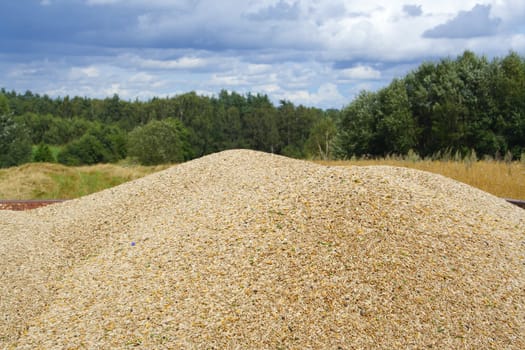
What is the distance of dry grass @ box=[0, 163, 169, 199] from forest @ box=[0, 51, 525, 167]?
645 cm

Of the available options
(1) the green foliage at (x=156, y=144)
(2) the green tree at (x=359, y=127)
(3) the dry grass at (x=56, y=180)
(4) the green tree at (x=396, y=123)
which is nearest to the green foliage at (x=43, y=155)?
(1) the green foliage at (x=156, y=144)

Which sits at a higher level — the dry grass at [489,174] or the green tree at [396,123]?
the green tree at [396,123]

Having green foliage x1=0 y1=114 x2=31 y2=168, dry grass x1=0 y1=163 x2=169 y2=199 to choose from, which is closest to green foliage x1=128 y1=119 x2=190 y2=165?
green foliage x1=0 y1=114 x2=31 y2=168

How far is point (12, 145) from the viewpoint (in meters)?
33.4

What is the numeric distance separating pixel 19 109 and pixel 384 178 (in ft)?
226

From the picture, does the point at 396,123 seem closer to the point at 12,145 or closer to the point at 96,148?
the point at 12,145

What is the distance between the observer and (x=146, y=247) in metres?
5.61

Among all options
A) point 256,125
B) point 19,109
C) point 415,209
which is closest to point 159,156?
point 256,125

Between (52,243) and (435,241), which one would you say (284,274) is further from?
(52,243)

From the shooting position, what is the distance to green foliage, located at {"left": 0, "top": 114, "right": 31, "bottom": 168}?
3294 cm

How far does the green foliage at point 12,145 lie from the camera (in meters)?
32.9

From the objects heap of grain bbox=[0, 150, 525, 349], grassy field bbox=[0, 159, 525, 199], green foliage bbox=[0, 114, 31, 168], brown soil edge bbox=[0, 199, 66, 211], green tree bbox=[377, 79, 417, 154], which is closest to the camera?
heap of grain bbox=[0, 150, 525, 349]

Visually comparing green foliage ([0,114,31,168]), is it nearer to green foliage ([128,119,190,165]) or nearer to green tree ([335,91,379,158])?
green foliage ([128,119,190,165])

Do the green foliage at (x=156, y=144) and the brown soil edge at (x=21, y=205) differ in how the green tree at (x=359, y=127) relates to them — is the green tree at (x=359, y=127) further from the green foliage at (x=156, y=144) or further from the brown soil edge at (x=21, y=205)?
the green foliage at (x=156, y=144)
